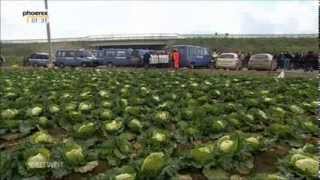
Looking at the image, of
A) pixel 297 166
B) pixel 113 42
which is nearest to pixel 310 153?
pixel 297 166

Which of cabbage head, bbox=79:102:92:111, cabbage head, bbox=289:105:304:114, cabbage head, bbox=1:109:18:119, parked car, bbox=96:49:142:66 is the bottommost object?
parked car, bbox=96:49:142:66

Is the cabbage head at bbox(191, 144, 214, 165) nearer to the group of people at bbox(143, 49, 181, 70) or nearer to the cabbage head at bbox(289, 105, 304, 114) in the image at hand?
the cabbage head at bbox(289, 105, 304, 114)

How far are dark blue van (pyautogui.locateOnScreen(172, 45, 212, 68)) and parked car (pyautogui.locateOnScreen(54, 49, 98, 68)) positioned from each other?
7.98 metres

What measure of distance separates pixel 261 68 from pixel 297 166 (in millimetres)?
32827

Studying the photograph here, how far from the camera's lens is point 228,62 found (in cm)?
3850

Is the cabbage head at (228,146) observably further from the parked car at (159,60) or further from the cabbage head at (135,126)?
the parked car at (159,60)

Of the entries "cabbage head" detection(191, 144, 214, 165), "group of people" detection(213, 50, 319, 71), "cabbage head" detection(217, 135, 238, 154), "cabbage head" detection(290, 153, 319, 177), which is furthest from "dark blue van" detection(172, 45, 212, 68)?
"cabbage head" detection(290, 153, 319, 177)

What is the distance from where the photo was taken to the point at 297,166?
5484 millimetres

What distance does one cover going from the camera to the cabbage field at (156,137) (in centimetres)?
584

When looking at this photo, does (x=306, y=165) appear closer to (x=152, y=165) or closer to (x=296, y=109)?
(x=152, y=165)

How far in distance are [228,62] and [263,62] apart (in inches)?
101

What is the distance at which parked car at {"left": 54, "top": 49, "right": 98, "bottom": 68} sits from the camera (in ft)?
145

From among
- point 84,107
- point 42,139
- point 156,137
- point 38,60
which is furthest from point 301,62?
point 42,139

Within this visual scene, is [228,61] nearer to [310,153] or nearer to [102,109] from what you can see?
[102,109]
